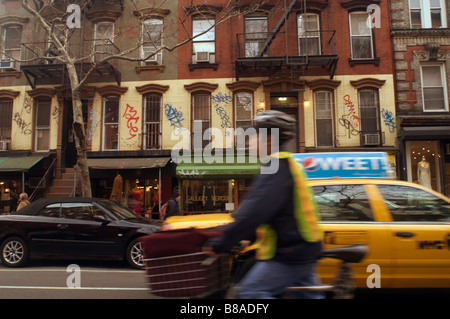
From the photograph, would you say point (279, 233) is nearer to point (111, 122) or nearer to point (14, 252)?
point (14, 252)

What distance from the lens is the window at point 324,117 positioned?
46.5 feet

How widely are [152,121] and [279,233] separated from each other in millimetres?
13055

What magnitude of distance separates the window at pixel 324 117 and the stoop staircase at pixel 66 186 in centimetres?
1013

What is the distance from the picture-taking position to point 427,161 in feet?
45.0

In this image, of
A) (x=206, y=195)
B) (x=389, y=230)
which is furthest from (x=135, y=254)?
(x=206, y=195)

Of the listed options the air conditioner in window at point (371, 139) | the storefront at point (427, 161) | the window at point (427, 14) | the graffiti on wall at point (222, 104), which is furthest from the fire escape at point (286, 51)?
the storefront at point (427, 161)

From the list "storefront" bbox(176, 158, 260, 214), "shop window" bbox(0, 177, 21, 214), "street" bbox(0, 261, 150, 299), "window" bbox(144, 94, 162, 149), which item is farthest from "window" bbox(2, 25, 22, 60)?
"street" bbox(0, 261, 150, 299)

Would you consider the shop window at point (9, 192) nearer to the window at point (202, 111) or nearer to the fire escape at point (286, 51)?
the window at point (202, 111)

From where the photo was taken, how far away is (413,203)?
14.9 ft

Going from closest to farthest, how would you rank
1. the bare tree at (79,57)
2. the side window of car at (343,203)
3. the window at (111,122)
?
1. the side window of car at (343,203)
2. the bare tree at (79,57)
3. the window at (111,122)

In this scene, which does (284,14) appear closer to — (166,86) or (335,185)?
(166,86)

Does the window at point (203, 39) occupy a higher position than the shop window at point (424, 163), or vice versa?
the window at point (203, 39)

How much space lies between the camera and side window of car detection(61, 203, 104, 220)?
7793 mm
